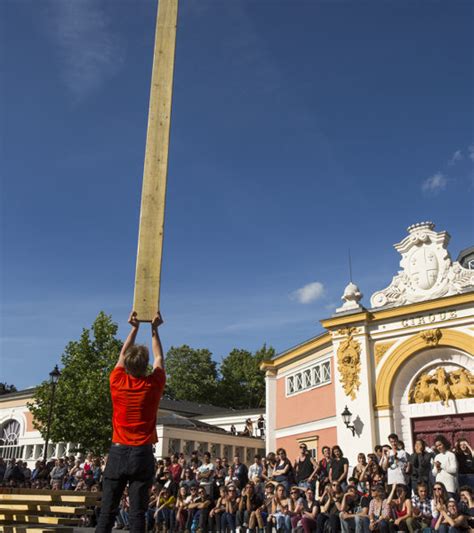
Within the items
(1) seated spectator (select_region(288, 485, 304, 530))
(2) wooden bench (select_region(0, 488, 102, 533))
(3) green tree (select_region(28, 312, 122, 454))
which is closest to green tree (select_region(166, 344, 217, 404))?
(3) green tree (select_region(28, 312, 122, 454))

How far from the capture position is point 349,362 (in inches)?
679

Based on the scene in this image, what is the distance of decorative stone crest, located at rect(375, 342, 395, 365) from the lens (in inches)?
659

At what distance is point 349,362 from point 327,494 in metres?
7.30

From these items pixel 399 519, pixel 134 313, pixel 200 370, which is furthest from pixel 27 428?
pixel 134 313

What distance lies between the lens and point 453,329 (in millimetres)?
15383

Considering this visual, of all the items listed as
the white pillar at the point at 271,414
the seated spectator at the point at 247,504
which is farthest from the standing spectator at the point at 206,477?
the white pillar at the point at 271,414

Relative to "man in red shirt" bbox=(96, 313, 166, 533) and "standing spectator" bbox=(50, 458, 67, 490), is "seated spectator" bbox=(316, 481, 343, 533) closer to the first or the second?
"man in red shirt" bbox=(96, 313, 166, 533)

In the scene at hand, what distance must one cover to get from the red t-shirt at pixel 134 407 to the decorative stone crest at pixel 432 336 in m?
13.4

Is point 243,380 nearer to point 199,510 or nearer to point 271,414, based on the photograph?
point 271,414

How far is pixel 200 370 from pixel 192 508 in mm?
41336

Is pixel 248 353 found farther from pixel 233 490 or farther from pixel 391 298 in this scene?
pixel 233 490

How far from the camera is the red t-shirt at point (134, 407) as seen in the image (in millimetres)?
3611

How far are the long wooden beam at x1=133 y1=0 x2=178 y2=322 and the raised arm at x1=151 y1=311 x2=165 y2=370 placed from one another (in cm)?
19

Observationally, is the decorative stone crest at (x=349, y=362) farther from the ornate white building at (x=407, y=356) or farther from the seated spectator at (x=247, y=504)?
the seated spectator at (x=247, y=504)
